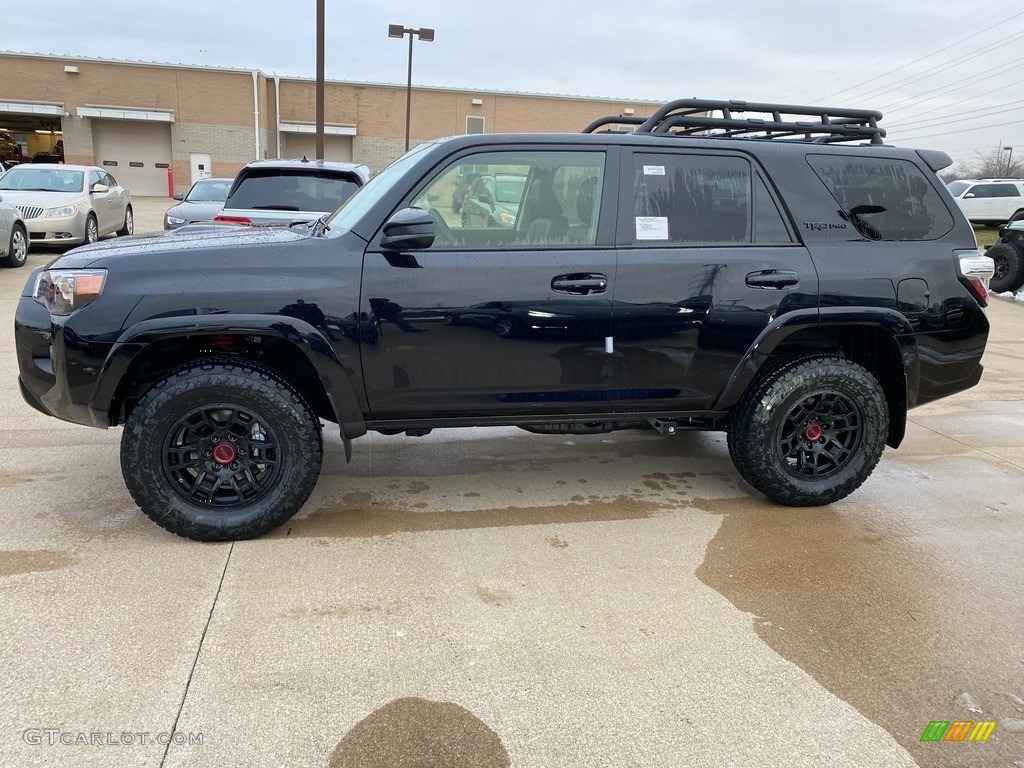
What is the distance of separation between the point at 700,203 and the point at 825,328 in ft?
3.24

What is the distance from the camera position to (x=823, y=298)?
369cm

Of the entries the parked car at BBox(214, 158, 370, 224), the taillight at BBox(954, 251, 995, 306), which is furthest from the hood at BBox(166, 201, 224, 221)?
the taillight at BBox(954, 251, 995, 306)

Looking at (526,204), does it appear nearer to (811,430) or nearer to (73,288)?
(811,430)

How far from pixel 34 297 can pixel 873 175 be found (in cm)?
418

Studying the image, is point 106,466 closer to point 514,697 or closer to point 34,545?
point 34,545

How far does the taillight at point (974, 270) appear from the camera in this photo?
3.84 metres

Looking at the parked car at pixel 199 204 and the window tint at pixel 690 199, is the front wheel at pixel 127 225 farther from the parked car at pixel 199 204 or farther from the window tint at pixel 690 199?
the window tint at pixel 690 199

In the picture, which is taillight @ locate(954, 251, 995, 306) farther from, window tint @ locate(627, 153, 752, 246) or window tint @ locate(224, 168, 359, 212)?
window tint @ locate(224, 168, 359, 212)

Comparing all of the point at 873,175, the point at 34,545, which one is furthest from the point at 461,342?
the point at 873,175

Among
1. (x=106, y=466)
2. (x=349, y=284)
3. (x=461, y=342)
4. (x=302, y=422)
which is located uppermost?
(x=349, y=284)

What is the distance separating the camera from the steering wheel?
135 inches

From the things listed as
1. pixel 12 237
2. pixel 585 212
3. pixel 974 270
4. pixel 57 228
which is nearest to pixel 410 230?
pixel 585 212

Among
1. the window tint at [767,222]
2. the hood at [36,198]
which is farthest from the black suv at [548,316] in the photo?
the hood at [36,198]

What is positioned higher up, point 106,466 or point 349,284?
point 349,284
